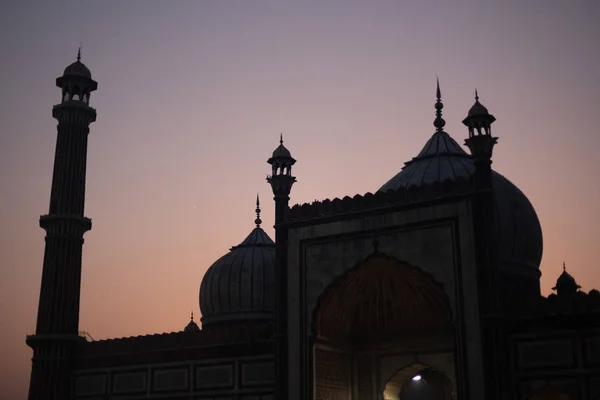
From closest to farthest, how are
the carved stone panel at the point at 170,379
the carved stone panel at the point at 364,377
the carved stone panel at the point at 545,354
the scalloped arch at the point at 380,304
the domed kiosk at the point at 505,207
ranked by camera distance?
the carved stone panel at the point at 545,354, the scalloped arch at the point at 380,304, the domed kiosk at the point at 505,207, the carved stone panel at the point at 364,377, the carved stone panel at the point at 170,379

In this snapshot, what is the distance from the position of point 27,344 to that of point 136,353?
2.93 metres

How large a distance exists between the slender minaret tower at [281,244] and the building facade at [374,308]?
0.10 feet

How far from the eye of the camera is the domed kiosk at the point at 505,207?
52.1 ft

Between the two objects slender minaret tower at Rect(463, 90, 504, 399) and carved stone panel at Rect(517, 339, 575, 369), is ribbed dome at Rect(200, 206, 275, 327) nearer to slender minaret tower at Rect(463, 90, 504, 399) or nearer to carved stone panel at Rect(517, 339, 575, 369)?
slender minaret tower at Rect(463, 90, 504, 399)

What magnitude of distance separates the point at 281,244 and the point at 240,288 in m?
5.47

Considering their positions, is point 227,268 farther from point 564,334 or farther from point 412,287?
point 564,334

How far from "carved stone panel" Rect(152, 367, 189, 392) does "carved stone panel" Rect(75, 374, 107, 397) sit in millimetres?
1569

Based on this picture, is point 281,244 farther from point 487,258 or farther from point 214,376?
point 487,258

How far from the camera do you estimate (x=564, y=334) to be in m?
13.0

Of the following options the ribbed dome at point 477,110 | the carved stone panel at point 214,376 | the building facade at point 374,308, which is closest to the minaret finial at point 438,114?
the building facade at point 374,308

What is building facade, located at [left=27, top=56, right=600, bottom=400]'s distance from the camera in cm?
1320

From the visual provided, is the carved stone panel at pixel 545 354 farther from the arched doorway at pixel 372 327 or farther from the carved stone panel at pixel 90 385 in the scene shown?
the carved stone panel at pixel 90 385

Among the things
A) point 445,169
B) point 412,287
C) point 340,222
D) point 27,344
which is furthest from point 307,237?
point 27,344

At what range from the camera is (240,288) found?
21.2 metres
